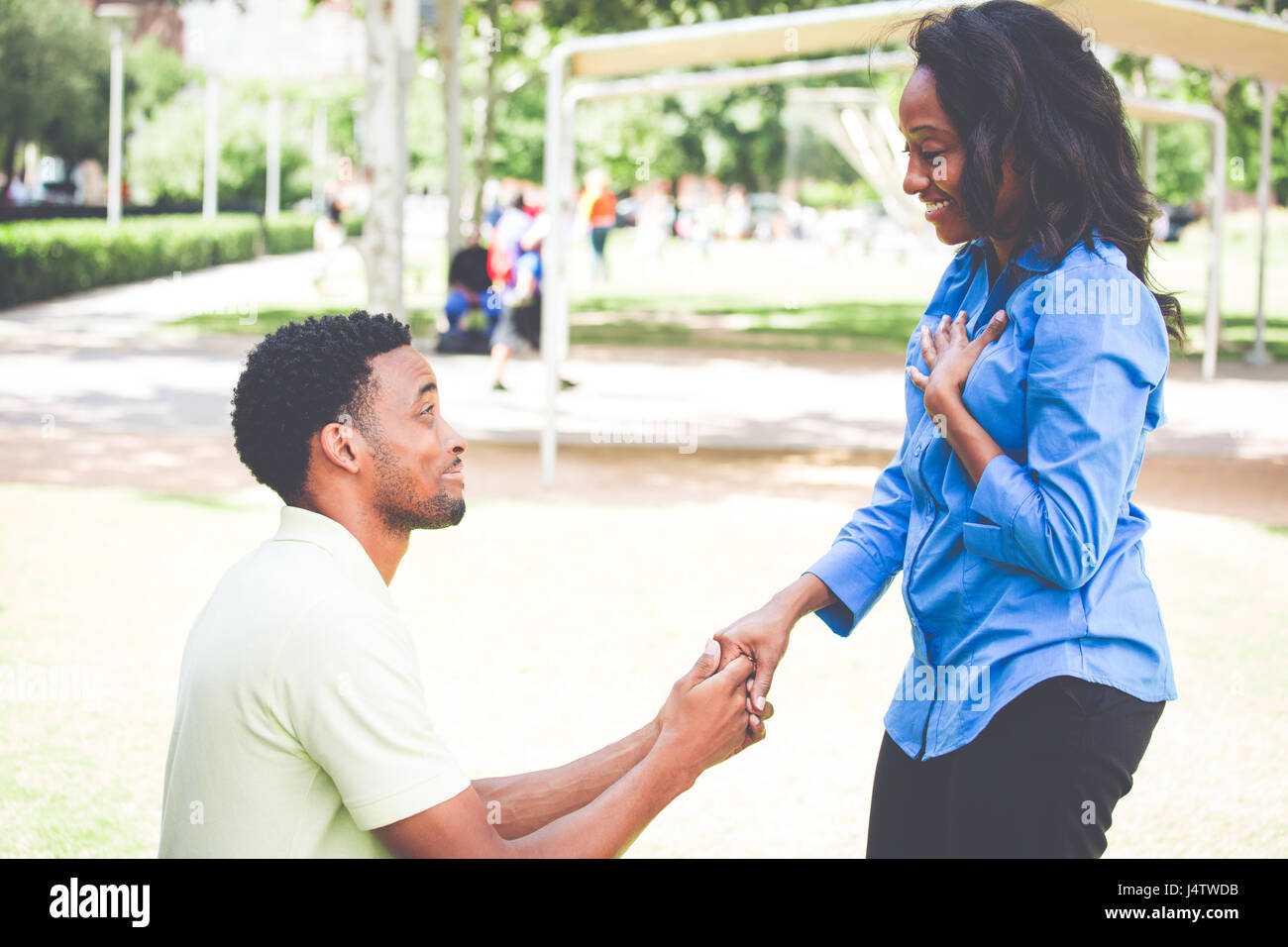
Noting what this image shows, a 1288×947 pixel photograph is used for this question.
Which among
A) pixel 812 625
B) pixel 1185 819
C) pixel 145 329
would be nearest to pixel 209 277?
pixel 145 329

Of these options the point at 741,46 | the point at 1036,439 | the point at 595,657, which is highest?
the point at 741,46

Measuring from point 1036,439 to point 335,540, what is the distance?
105 centimetres

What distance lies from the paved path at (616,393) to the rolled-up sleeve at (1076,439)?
1029 centimetres

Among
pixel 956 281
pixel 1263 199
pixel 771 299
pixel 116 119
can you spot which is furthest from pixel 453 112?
pixel 956 281

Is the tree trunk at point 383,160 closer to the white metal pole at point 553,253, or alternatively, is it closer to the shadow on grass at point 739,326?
the white metal pole at point 553,253

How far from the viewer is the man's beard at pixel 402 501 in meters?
2.27

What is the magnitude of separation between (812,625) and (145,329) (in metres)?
15.0

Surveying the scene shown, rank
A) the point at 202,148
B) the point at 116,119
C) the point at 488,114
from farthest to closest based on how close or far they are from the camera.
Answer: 1. the point at 202,148
2. the point at 116,119
3. the point at 488,114

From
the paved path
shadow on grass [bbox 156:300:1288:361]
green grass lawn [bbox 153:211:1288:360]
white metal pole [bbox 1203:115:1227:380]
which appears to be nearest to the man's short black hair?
green grass lawn [bbox 153:211:1288:360]

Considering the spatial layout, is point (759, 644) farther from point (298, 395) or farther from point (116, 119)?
point (116, 119)

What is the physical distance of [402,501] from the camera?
2.29 metres
